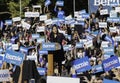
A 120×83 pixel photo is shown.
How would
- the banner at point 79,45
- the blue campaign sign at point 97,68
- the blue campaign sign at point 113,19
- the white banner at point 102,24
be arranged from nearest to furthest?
the blue campaign sign at point 97,68, the banner at point 79,45, the white banner at point 102,24, the blue campaign sign at point 113,19

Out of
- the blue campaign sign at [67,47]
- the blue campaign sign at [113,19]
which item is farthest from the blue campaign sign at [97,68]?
the blue campaign sign at [113,19]

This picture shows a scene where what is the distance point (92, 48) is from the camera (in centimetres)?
1750

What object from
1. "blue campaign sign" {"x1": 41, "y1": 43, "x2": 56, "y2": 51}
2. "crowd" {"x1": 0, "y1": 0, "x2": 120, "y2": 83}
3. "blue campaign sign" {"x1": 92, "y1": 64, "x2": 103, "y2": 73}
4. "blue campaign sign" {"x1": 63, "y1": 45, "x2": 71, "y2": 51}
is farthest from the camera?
"blue campaign sign" {"x1": 63, "y1": 45, "x2": 71, "y2": 51}

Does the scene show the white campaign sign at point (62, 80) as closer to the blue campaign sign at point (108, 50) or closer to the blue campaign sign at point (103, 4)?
the blue campaign sign at point (108, 50)

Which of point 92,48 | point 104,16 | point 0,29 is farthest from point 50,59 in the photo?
point 0,29

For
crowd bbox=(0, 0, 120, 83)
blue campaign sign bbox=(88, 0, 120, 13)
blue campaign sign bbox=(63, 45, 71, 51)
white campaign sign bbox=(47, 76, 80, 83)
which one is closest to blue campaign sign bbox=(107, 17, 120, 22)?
crowd bbox=(0, 0, 120, 83)

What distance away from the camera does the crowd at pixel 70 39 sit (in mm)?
14242

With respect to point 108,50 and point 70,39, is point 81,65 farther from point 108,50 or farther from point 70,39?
point 70,39

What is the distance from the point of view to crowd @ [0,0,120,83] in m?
14.2

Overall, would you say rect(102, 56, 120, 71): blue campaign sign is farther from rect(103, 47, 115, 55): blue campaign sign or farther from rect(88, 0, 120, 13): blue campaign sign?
rect(88, 0, 120, 13): blue campaign sign

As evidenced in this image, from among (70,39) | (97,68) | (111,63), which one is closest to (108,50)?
(97,68)

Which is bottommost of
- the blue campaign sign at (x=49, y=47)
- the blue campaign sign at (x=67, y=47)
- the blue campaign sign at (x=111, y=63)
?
the blue campaign sign at (x=67, y=47)

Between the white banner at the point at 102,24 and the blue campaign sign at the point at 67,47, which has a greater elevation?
the white banner at the point at 102,24

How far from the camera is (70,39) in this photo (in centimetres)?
1952
